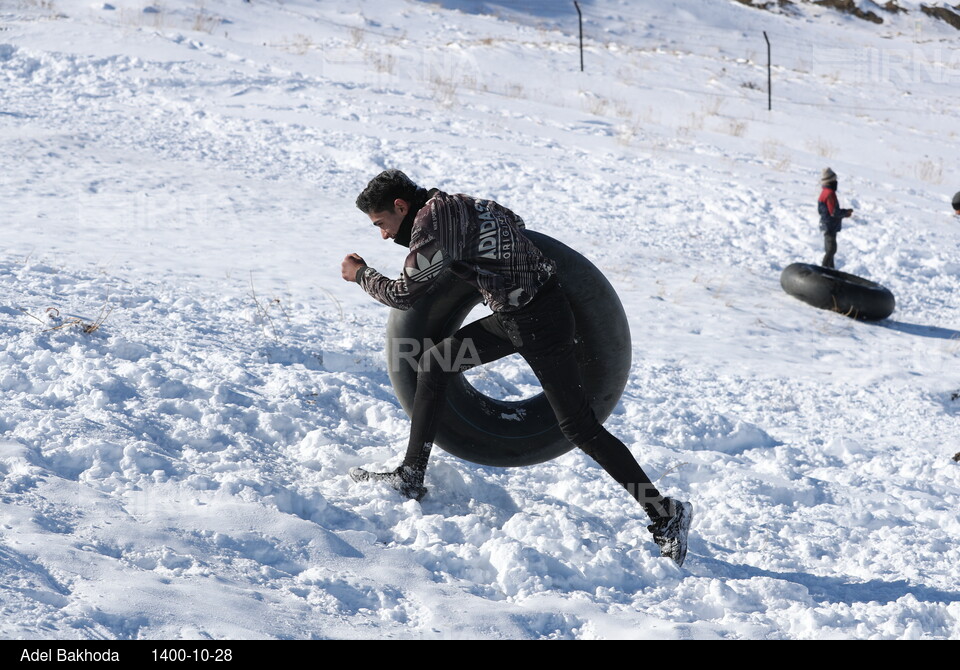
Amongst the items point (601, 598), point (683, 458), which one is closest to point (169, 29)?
point (683, 458)

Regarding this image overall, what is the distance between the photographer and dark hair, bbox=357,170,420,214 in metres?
3.46

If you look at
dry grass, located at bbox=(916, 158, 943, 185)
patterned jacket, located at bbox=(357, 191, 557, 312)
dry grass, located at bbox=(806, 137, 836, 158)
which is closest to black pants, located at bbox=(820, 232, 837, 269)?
dry grass, located at bbox=(916, 158, 943, 185)

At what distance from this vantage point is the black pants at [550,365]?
3.62 meters

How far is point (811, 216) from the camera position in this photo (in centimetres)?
1098

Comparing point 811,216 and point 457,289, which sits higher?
point 457,289

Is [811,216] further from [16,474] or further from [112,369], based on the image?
[16,474]

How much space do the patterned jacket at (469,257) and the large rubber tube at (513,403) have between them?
0.48m

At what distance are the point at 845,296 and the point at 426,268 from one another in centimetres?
643

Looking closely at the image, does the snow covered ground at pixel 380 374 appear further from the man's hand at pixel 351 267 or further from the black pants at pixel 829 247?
the man's hand at pixel 351 267

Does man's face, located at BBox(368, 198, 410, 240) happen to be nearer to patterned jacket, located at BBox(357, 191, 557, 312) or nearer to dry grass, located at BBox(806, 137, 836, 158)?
patterned jacket, located at BBox(357, 191, 557, 312)

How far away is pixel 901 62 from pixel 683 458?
1255 inches

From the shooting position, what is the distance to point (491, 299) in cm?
356

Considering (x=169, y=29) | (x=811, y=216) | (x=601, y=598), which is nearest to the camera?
(x=601, y=598)

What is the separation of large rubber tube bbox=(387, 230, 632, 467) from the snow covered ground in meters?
0.25
